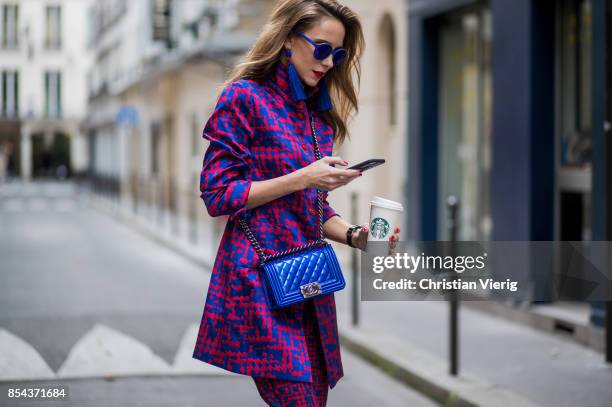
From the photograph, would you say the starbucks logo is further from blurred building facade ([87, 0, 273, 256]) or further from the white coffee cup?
blurred building facade ([87, 0, 273, 256])

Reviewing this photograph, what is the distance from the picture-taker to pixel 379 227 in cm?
318

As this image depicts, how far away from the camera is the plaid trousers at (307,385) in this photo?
310cm

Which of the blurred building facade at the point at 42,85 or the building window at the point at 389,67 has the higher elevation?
the blurred building facade at the point at 42,85

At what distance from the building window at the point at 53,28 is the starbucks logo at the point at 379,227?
204ft

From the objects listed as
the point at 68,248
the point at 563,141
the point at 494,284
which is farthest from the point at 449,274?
the point at 68,248

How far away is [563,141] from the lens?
9250 millimetres

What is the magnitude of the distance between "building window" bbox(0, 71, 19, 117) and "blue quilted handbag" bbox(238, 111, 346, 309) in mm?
64010

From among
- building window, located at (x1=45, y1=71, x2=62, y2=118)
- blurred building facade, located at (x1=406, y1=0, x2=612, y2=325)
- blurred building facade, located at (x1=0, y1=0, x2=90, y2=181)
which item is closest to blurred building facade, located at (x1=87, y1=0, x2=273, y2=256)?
blurred building facade, located at (x1=406, y1=0, x2=612, y2=325)

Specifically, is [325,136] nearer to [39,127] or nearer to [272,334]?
[272,334]

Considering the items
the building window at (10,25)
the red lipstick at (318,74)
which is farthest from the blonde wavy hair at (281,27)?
the building window at (10,25)

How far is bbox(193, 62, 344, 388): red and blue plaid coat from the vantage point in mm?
3100

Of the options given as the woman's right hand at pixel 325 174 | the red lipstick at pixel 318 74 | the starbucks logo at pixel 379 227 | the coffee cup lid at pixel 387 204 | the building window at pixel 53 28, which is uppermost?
the building window at pixel 53 28

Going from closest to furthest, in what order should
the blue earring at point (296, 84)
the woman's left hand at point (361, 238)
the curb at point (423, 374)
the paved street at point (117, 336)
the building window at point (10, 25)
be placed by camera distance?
the blue earring at point (296, 84)
the woman's left hand at point (361, 238)
the curb at point (423, 374)
the paved street at point (117, 336)
the building window at point (10, 25)

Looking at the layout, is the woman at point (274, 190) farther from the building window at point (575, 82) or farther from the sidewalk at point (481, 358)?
the building window at point (575, 82)
